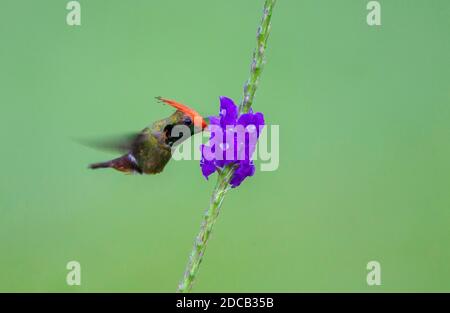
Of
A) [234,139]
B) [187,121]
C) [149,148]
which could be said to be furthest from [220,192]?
[149,148]

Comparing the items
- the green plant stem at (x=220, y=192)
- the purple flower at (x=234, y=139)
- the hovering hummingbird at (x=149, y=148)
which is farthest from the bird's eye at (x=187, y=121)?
the green plant stem at (x=220, y=192)

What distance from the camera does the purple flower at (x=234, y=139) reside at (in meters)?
2.11

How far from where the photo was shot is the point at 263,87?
6.63 m

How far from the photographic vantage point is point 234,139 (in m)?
2.15

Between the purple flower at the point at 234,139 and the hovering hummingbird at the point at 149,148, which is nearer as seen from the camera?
the purple flower at the point at 234,139

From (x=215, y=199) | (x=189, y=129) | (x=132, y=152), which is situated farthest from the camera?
(x=132, y=152)

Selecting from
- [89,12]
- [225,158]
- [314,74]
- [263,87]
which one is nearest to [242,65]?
[263,87]

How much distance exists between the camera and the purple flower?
2105 mm

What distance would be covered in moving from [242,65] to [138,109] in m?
1.17

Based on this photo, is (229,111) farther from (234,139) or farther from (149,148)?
(149,148)

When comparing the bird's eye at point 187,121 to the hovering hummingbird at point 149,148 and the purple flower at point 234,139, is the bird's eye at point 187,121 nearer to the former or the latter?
the hovering hummingbird at point 149,148

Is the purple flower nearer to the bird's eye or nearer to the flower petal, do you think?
the flower petal

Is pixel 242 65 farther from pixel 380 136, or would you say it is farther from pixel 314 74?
pixel 380 136

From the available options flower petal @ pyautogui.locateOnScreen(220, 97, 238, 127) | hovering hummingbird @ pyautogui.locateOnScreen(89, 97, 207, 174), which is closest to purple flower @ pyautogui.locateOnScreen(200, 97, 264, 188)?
flower petal @ pyautogui.locateOnScreen(220, 97, 238, 127)
